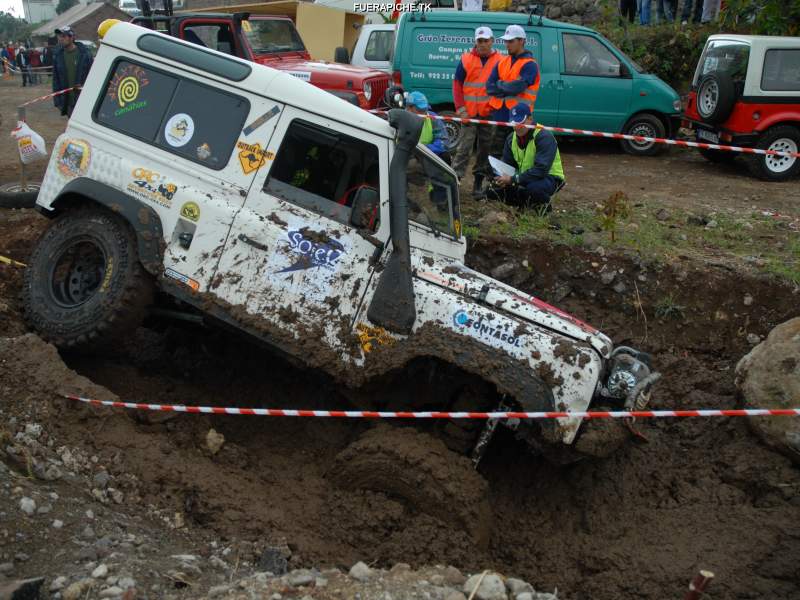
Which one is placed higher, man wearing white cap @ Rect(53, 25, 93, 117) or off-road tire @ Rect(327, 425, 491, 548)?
man wearing white cap @ Rect(53, 25, 93, 117)

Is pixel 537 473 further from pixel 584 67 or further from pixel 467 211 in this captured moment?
pixel 584 67

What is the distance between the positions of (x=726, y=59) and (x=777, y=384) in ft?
25.3

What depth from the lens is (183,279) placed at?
17.2 feet

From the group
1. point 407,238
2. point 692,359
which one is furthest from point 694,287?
point 407,238

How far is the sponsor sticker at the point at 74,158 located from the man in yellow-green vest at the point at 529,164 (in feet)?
14.2

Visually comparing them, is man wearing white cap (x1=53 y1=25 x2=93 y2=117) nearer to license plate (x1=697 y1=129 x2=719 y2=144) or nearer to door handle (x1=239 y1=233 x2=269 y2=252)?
door handle (x1=239 y1=233 x2=269 y2=252)

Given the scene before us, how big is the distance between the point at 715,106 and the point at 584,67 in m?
2.22

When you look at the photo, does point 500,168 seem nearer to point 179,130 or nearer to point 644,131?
point 179,130

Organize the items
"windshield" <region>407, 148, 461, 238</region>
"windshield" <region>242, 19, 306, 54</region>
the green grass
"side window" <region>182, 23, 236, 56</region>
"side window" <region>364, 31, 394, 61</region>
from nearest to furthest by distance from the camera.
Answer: "windshield" <region>407, 148, 461, 238</region> → the green grass → "side window" <region>182, 23, 236, 56</region> → "windshield" <region>242, 19, 306, 54</region> → "side window" <region>364, 31, 394, 61</region>

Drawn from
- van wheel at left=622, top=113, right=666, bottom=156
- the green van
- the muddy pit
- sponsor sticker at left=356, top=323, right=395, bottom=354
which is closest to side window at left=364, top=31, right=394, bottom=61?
the green van

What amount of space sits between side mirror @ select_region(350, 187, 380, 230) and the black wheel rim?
77.1 inches

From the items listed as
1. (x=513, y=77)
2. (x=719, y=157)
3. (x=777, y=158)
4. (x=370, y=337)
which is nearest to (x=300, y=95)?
(x=370, y=337)

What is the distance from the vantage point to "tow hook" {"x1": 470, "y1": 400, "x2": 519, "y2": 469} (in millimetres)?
5066

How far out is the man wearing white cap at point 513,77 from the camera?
8.91m
